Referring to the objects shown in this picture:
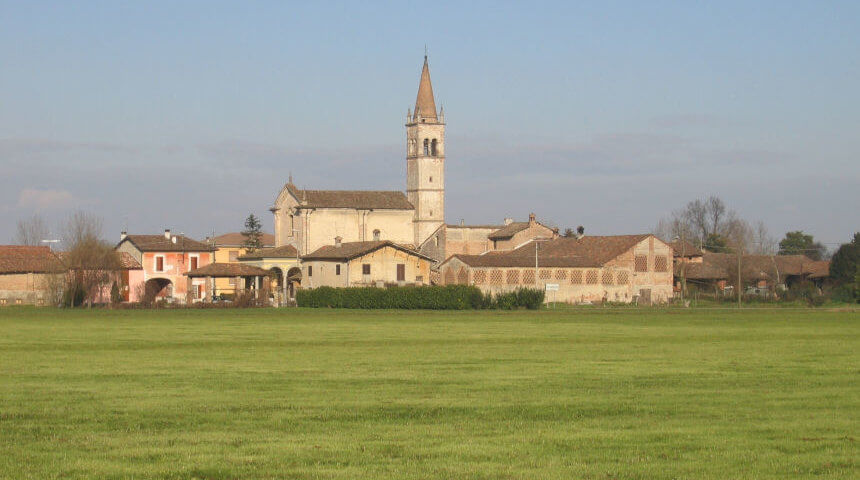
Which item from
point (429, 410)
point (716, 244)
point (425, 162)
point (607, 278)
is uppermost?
point (425, 162)

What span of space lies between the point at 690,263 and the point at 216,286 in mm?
43308

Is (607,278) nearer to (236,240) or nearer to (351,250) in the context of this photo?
(351,250)

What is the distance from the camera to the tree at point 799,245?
166 metres

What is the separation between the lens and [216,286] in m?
96.2

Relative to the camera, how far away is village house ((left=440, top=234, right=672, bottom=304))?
91500 mm

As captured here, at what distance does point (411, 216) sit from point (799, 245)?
261ft

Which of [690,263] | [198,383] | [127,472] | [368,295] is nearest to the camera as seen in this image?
[127,472]

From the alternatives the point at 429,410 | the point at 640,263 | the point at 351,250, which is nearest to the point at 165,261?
the point at 351,250

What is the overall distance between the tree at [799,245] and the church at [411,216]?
215ft

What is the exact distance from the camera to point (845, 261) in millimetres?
102500

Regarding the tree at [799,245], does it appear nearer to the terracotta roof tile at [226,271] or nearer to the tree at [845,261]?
the tree at [845,261]

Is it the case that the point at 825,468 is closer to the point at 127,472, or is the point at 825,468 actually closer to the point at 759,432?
the point at 759,432

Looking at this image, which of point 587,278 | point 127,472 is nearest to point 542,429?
point 127,472

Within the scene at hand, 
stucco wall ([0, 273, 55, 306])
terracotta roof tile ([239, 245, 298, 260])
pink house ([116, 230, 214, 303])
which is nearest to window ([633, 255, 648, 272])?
terracotta roof tile ([239, 245, 298, 260])
